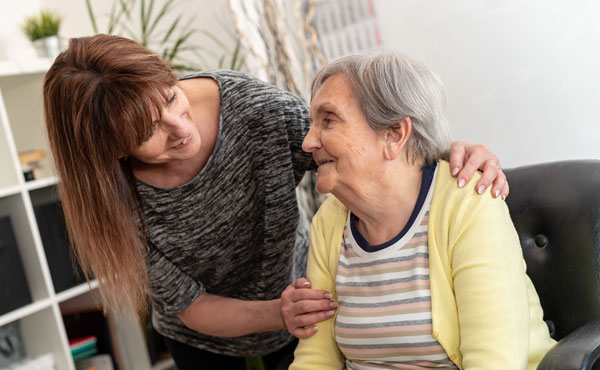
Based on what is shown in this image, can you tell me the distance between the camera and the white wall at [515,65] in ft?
6.62

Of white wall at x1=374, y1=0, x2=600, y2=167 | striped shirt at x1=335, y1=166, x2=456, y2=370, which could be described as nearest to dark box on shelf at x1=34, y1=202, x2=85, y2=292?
white wall at x1=374, y1=0, x2=600, y2=167

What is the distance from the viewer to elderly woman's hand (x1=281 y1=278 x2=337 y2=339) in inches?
Answer: 52.9

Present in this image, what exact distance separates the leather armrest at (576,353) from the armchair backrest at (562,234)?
179 mm

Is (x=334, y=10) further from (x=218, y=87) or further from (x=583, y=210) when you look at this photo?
(x=583, y=210)

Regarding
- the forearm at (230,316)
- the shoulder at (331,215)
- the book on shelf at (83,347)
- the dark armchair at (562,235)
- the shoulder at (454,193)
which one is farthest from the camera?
the book on shelf at (83,347)

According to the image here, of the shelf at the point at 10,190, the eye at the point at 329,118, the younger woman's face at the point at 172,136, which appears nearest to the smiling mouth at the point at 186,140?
the younger woman's face at the point at 172,136

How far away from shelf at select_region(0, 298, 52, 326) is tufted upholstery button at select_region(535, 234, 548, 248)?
81.3 inches

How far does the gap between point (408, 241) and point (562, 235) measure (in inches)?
15.2

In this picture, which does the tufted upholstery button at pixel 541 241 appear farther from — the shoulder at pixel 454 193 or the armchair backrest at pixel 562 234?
the shoulder at pixel 454 193

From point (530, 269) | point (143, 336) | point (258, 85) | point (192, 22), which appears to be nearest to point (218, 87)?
point (258, 85)

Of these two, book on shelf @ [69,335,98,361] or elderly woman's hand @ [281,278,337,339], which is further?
book on shelf @ [69,335,98,361]

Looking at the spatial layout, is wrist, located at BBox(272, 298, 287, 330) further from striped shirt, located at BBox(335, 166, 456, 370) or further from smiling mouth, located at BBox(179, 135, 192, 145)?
smiling mouth, located at BBox(179, 135, 192, 145)

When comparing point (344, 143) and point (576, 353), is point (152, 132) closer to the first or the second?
point (344, 143)

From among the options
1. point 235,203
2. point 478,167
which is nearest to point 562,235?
point 478,167
